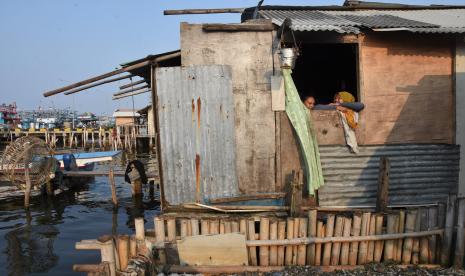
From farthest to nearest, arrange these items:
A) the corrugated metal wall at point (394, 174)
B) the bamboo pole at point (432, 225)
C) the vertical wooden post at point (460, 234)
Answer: the corrugated metal wall at point (394, 174), the bamboo pole at point (432, 225), the vertical wooden post at point (460, 234)

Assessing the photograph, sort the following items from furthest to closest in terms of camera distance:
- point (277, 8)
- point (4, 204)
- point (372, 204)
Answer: point (4, 204), point (277, 8), point (372, 204)

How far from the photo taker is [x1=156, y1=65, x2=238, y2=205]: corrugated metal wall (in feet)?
25.1

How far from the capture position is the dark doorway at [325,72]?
12547 millimetres

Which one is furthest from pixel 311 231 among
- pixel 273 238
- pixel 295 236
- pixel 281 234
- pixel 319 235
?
pixel 273 238

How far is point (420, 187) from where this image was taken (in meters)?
8.16

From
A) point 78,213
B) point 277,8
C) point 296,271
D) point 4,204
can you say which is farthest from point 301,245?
point 4,204

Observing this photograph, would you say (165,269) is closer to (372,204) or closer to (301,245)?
(301,245)

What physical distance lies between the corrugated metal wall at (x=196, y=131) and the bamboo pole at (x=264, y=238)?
1.34 metres

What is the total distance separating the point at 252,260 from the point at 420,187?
14.3 feet

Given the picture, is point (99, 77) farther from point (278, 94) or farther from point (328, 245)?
point (328, 245)

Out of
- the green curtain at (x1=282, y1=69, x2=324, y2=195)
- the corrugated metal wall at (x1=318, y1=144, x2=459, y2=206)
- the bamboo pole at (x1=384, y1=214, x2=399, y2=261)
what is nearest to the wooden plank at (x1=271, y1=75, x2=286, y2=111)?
the green curtain at (x1=282, y1=69, x2=324, y2=195)

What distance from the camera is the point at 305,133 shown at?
25.1 feet

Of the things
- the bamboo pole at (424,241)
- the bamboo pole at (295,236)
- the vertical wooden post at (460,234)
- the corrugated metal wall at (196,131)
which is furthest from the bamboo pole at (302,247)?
the vertical wooden post at (460,234)

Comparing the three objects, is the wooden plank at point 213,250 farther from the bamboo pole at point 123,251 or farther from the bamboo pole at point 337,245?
the bamboo pole at point 337,245
